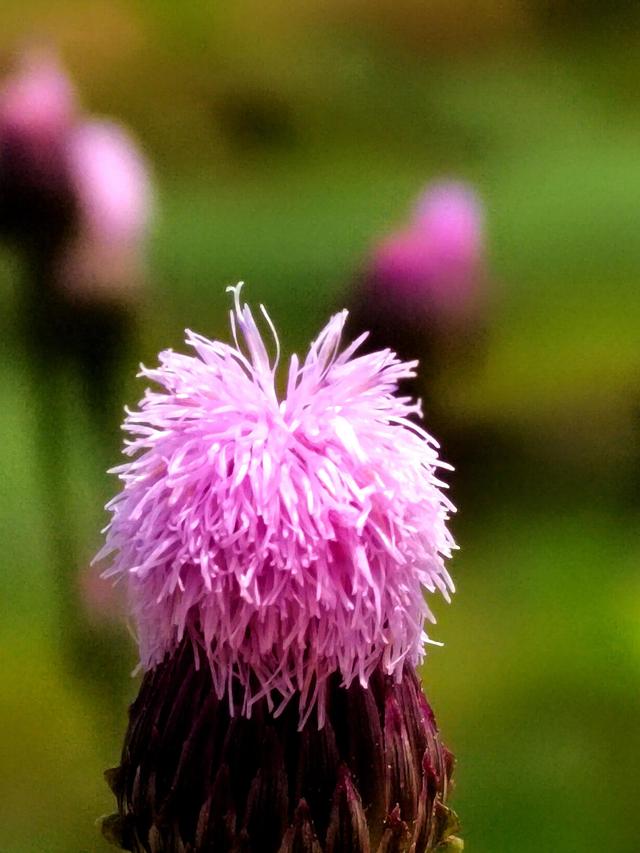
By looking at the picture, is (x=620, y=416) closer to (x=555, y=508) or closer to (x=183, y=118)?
(x=555, y=508)

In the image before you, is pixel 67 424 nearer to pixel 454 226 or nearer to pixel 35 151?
pixel 35 151

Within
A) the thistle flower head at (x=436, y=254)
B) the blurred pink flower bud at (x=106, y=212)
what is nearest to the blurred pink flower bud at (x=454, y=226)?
the thistle flower head at (x=436, y=254)

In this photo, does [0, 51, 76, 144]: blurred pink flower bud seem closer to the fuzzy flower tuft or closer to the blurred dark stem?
the blurred dark stem

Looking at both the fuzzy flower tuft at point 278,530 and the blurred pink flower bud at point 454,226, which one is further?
the blurred pink flower bud at point 454,226

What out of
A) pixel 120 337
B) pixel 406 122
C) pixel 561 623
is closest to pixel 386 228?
pixel 406 122

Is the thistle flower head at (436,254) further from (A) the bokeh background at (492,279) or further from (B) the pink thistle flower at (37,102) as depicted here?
(B) the pink thistle flower at (37,102)

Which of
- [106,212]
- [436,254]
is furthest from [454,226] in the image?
[106,212]
